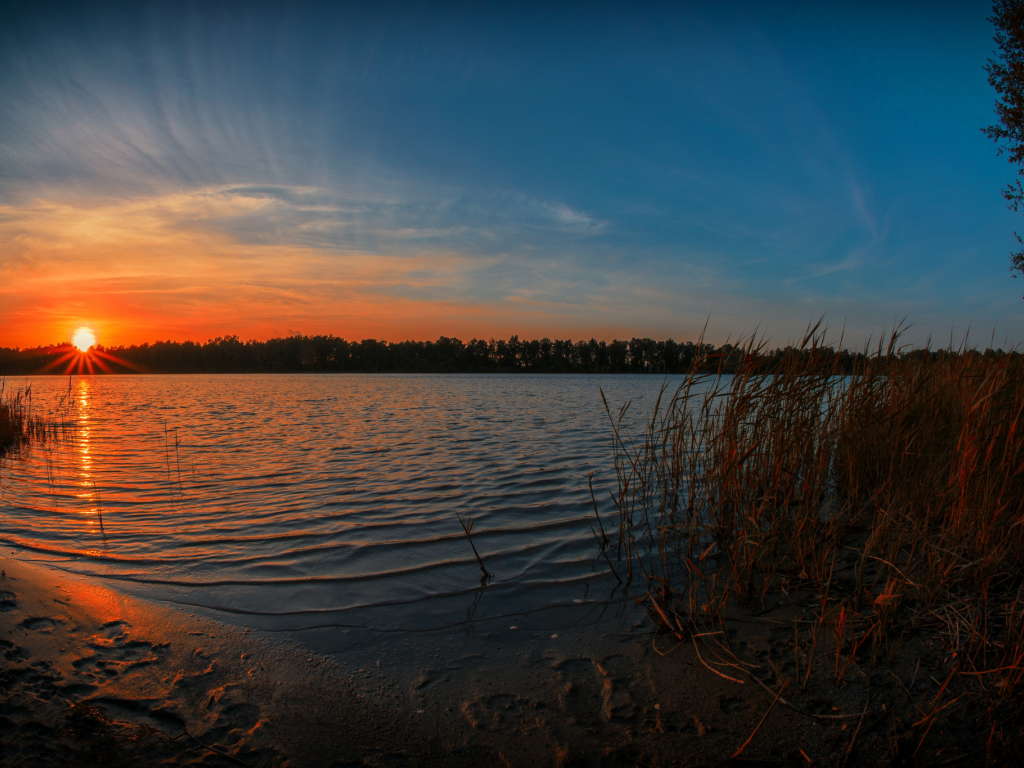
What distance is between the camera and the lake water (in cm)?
446

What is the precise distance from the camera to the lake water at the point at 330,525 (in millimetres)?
4465

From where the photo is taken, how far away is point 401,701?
3074 millimetres

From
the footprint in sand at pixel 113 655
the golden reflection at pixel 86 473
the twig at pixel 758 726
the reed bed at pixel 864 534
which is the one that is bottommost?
the golden reflection at pixel 86 473

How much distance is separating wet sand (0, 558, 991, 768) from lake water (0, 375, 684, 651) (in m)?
0.46

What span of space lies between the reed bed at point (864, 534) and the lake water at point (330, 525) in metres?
0.98

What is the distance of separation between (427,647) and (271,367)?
118164 mm

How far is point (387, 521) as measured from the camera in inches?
269

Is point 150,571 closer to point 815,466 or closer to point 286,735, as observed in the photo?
point 286,735

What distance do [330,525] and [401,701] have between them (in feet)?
13.1

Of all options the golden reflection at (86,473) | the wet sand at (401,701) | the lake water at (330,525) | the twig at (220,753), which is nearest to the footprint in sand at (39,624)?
the wet sand at (401,701)

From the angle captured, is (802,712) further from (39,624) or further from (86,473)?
(86,473)

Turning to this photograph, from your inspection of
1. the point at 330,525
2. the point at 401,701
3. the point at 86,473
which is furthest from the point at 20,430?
the point at 401,701

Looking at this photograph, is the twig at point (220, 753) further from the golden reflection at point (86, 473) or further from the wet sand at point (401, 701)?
the golden reflection at point (86, 473)

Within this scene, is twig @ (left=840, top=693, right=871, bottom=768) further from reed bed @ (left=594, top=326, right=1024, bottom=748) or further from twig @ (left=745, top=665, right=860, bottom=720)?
reed bed @ (left=594, top=326, right=1024, bottom=748)
